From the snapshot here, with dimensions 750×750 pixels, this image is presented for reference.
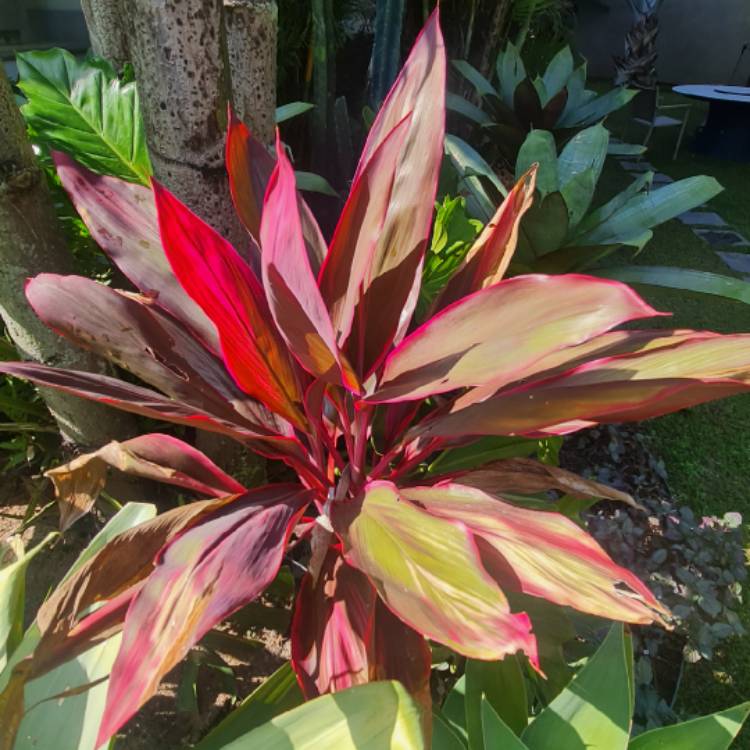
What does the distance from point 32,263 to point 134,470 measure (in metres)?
0.51

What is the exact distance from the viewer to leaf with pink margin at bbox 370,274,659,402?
57cm

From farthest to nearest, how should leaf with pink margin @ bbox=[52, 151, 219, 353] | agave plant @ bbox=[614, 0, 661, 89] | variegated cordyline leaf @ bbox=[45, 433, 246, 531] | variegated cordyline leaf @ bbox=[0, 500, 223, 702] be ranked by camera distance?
agave plant @ bbox=[614, 0, 661, 89] → leaf with pink margin @ bbox=[52, 151, 219, 353] → variegated cordyline leaf @ bbox=[45, 433, 246, 531] → variegated cordyline leaf @ bbox=[0, 500, 223, 702]

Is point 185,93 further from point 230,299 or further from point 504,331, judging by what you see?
point 504,331

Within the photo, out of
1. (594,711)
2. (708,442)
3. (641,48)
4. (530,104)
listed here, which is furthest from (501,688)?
(641,48)

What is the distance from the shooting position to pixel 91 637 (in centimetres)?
65

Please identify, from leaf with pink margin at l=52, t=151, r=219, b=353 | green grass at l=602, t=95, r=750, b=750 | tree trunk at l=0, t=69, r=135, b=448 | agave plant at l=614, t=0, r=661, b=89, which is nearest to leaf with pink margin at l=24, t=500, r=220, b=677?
leaf with pink margin at l=52, t=151, r=219, b=353

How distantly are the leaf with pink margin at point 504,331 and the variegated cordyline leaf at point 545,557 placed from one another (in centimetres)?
15

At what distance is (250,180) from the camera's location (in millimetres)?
876

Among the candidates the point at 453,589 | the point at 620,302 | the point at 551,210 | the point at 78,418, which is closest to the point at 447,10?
the point at 551,210

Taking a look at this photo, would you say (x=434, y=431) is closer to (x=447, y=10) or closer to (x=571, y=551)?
(x=571, y=551)

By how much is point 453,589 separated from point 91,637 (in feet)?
1.34

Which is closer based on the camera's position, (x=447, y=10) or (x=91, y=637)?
(x=91, y=637)

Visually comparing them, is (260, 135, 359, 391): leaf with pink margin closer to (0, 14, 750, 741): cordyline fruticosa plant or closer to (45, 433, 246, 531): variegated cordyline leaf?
(0, 14, 750, 741): cordyline fruticosa plant

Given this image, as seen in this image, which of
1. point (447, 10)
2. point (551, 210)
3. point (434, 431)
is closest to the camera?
point (434, 431)
